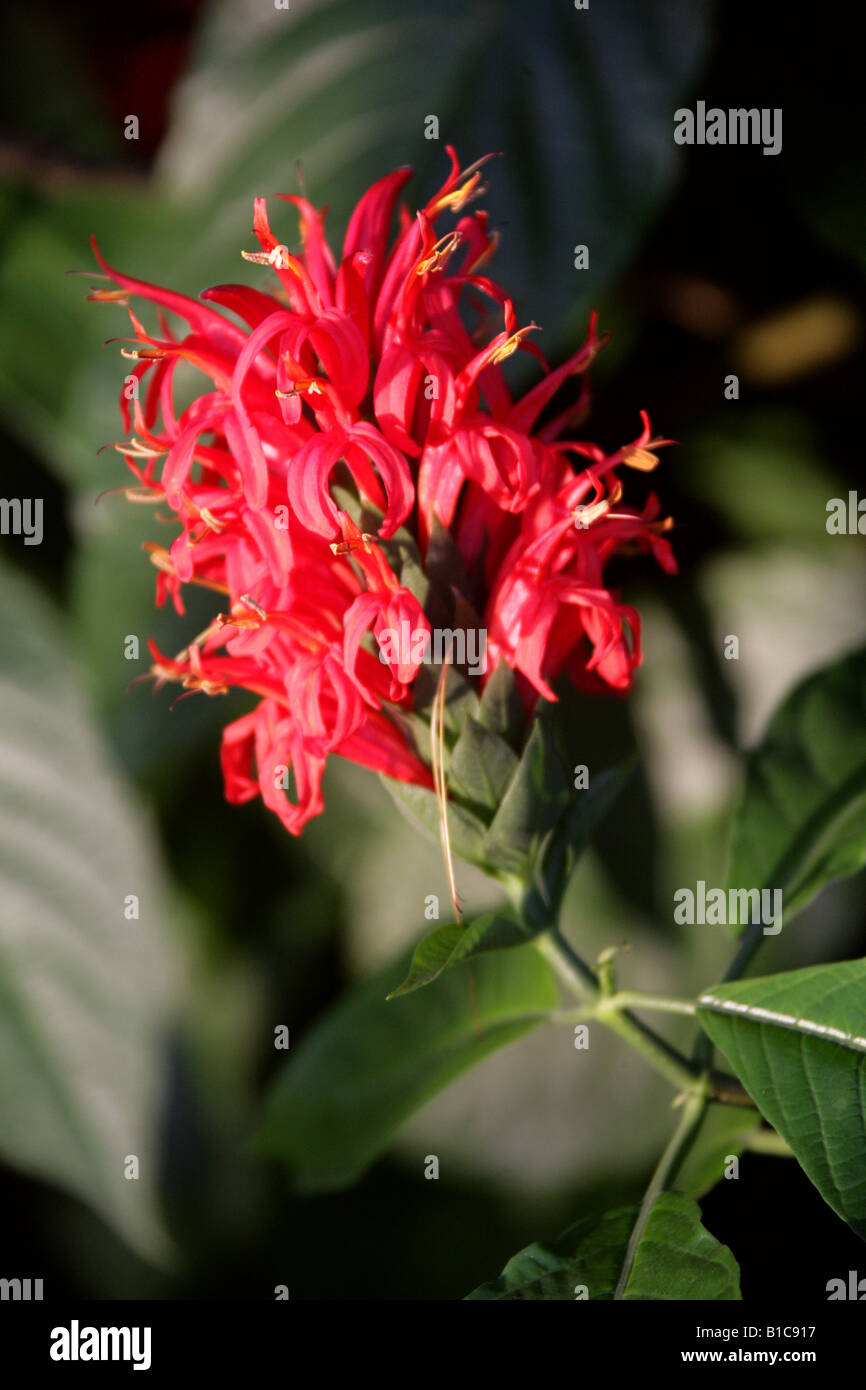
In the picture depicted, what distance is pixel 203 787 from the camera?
989 mm

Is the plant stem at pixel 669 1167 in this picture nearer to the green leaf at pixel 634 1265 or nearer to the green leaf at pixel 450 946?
the green leaf at pixel 634 1265

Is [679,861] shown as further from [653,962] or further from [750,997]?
[750,997]

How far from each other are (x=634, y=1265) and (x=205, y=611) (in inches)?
16.6

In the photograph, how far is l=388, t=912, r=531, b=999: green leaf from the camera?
409 mm

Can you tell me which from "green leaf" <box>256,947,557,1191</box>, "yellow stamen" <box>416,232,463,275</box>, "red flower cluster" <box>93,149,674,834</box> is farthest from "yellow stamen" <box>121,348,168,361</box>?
"green leaf" <box>256,947,557,1191</box>

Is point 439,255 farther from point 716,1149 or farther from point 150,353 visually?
point 716,1149

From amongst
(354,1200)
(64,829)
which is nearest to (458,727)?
Result: (64,829)

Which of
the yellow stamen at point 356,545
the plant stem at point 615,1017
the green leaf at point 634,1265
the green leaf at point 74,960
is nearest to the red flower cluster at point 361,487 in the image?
the yellow stamen at point 356,545

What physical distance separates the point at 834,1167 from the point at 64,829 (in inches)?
24.9

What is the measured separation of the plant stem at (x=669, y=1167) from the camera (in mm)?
473

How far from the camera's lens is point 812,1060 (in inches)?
18.3

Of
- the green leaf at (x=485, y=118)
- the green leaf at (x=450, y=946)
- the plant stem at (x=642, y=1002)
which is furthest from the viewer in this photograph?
the green leaf at (x=485, y=118)

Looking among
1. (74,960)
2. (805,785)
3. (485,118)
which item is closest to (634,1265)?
(805,785)

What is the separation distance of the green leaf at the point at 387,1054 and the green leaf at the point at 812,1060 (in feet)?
0.51
